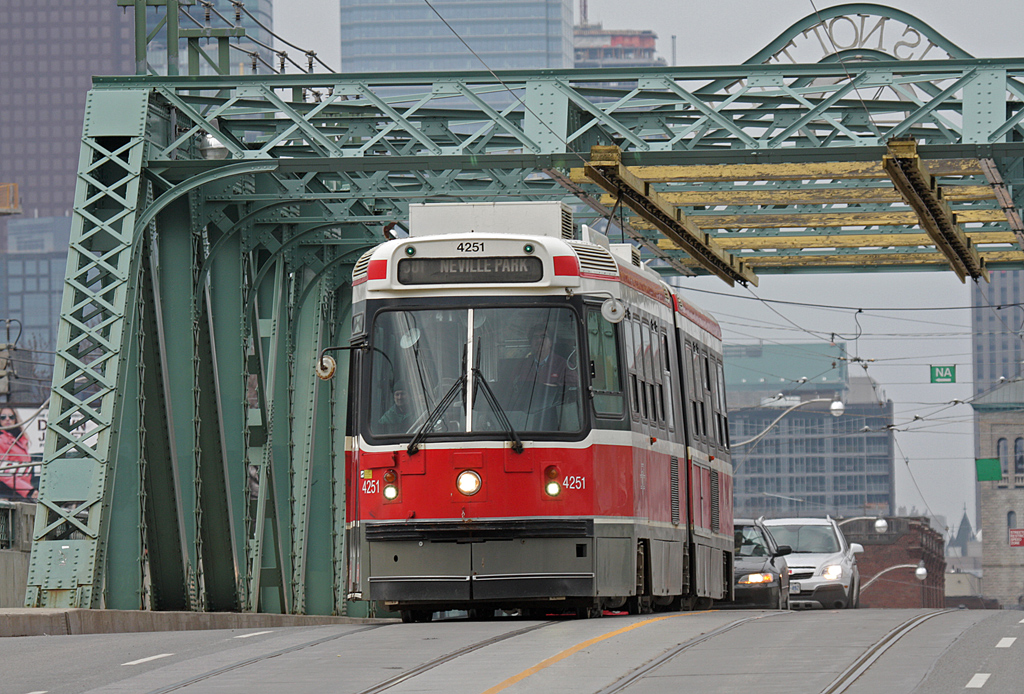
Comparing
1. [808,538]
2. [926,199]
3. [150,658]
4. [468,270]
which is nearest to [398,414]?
[468,270]

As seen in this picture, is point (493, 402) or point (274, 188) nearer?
point (493, 402)

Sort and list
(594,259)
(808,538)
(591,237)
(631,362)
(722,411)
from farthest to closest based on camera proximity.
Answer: (808,538)
(722,411)
(591,237)
(631,362)
(594,259)

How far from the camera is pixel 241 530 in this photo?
24406 mm

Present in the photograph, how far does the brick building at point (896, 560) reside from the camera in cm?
8800

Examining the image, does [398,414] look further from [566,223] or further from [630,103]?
[630,103]

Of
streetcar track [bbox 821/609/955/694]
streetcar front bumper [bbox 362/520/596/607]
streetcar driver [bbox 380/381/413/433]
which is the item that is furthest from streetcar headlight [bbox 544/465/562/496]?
streetcar track [bbox 821/609/955/694]

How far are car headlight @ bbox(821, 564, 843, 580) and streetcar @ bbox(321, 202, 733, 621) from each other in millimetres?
11155

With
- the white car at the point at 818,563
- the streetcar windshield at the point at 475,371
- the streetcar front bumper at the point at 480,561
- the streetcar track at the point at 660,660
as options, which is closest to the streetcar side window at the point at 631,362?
the streetcar windshield at the point at 475,371

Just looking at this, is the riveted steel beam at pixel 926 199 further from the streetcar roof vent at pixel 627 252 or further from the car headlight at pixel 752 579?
the car headlight at pixel 752 579

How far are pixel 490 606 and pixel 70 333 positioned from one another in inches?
262

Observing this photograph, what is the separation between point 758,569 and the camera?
2281cm

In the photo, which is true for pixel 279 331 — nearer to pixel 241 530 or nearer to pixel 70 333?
pixel 241 530

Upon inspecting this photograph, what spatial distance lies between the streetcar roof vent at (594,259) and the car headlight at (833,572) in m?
12.0

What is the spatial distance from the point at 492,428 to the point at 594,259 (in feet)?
6.08
